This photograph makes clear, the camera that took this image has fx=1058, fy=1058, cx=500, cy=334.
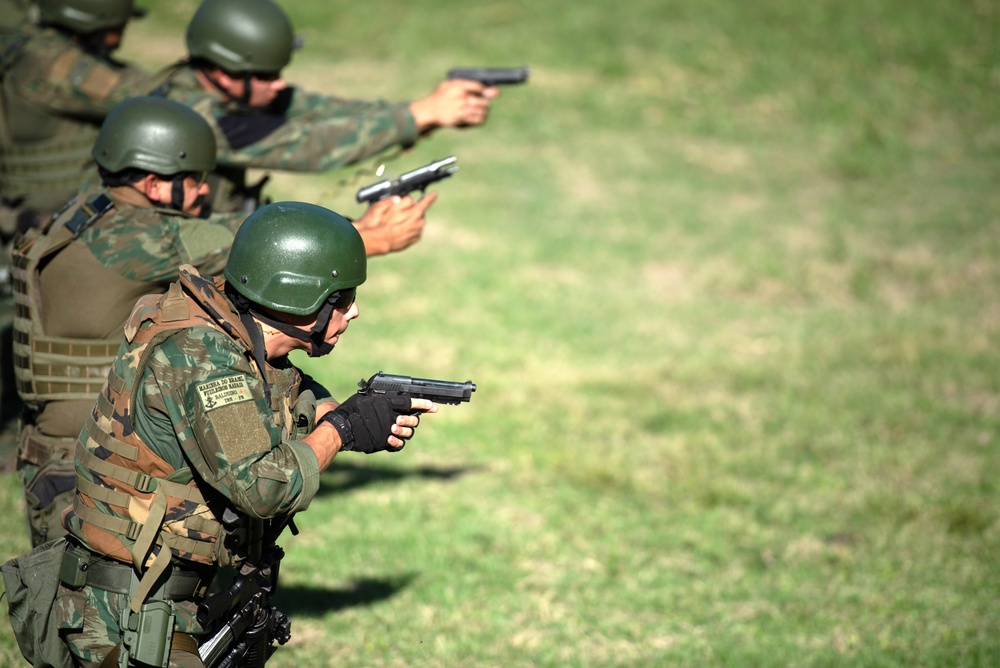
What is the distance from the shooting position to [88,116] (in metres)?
Result: 6.52

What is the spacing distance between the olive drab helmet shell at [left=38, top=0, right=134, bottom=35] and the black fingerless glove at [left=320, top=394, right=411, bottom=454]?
4.24m

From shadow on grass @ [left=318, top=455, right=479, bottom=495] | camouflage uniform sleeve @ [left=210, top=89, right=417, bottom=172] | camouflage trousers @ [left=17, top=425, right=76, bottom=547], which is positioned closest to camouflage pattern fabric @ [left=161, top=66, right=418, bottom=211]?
camouflage uniform sleeve @ [left=210, top=89, right=417, bottom=172]

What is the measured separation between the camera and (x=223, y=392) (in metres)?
3.37

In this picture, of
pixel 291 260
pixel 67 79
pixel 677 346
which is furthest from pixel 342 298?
pixel 677 346

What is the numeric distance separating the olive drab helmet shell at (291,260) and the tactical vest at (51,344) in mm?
1110

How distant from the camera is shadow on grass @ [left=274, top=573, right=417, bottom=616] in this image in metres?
5.76

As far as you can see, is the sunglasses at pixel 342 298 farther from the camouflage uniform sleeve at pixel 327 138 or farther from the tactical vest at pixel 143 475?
the camouflage uniform sleeve at pixel 327 138

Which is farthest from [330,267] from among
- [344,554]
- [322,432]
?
[344,554]

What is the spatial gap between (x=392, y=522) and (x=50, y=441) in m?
2.72

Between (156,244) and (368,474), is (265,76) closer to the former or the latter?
(156,244)

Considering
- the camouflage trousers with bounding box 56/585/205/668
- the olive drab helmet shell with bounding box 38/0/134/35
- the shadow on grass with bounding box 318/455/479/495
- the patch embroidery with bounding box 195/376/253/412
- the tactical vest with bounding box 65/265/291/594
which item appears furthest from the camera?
the shadow on grass with bounding box 318/455/479/495

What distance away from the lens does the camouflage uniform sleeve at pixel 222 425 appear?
3.35 metres

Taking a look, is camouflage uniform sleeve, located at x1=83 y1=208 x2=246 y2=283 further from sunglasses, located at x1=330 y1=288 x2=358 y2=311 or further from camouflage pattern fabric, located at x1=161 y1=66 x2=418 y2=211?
camouflage pattern fabric, located at x1=161 y1=66 x2=418 y2=211

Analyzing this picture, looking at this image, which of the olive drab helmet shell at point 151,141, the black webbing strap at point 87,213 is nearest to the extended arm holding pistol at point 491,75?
the olive drab helmet shell at point 151,141
